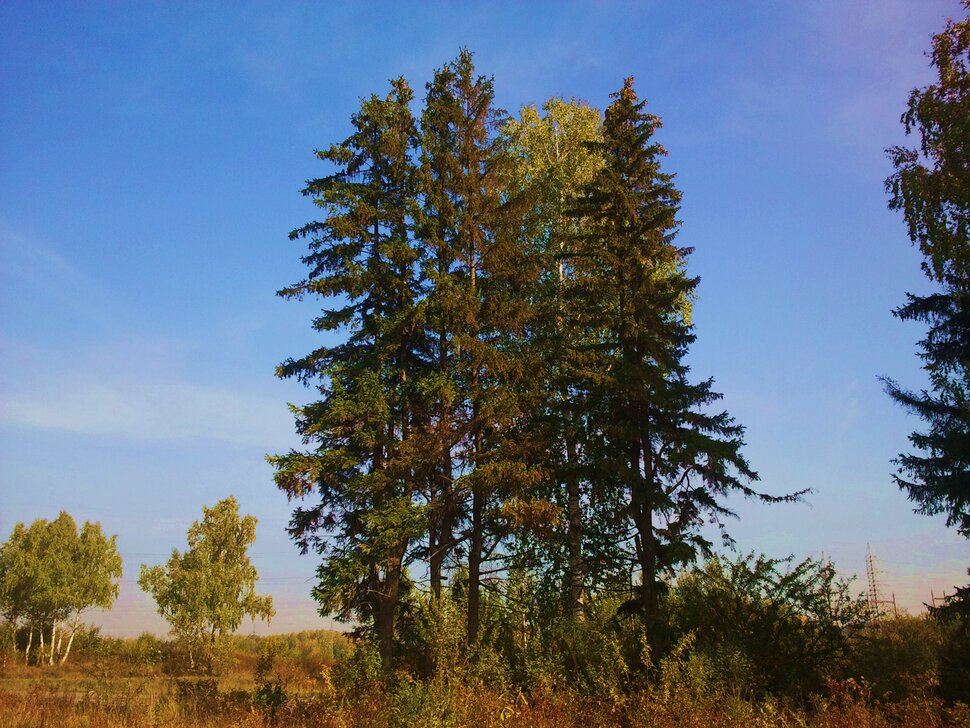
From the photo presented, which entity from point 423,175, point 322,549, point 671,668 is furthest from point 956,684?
point 423,175

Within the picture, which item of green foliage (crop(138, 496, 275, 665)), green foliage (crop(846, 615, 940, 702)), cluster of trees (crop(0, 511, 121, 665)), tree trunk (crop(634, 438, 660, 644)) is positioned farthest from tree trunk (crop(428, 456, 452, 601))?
cluster of trees (crop(0, 511, 121, 665))

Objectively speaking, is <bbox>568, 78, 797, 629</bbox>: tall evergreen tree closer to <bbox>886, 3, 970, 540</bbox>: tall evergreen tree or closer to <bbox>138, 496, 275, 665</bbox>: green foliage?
<bbox>886, 3, 970, 540</bbox>: tall evergreen tree

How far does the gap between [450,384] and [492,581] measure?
18.7ft

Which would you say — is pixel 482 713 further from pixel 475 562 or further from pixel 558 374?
pixel 558 374

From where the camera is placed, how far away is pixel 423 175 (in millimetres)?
20859

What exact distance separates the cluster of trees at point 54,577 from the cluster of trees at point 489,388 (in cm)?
4505

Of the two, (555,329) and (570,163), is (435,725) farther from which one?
(570,163)

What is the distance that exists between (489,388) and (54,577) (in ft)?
177

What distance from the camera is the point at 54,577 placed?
55094 millimetres

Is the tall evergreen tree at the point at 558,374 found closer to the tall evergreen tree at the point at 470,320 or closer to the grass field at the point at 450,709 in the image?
the tall evergreen tree at the point at 470,320

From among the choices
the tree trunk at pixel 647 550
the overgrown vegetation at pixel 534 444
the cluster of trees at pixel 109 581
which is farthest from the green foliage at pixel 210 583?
the tree trunk at pixel 647 550

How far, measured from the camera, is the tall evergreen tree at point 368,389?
17.7 meters

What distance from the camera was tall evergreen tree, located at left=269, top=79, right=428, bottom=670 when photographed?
17656 millimetres

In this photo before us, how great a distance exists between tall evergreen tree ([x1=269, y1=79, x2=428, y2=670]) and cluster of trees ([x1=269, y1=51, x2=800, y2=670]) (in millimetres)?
67
